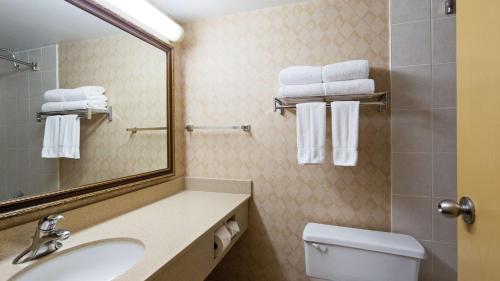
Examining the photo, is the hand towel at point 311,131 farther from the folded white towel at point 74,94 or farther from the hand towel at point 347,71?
the folded white towel at point 74,94

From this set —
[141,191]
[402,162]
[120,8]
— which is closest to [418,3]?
[402,162]

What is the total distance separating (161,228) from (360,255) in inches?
40.2

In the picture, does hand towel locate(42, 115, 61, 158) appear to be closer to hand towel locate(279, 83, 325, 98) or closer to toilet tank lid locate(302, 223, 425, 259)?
hand towel locate(279, 83, 325, 98)

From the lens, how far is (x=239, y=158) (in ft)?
5.30

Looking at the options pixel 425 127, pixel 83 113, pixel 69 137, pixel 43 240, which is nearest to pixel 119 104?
pixel 83 113

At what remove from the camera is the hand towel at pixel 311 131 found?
1.31 meters

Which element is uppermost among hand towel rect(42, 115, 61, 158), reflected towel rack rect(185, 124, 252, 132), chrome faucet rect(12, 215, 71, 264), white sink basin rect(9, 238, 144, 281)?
reflected towel rack rect(185, 124, 252, 132)

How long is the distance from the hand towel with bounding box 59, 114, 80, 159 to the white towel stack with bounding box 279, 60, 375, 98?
106 centimetres

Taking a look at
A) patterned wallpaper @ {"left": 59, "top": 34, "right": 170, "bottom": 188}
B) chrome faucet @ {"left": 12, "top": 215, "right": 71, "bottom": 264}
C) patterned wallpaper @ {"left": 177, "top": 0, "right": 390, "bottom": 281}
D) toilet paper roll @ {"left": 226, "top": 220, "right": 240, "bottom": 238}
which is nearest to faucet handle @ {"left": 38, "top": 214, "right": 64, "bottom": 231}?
chrome faucet @ {"left": 12, "top": 215, "right": 71, "bottom": 264}

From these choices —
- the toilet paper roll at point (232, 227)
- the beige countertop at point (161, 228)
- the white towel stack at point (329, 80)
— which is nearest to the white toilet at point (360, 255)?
the toilet paper roll at point (232, 227)

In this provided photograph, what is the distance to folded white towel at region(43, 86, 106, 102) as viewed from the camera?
95 cm

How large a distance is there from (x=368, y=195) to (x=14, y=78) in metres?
1.75

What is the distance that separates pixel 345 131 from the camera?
127 centimetres

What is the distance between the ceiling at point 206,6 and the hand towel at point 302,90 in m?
0.61
